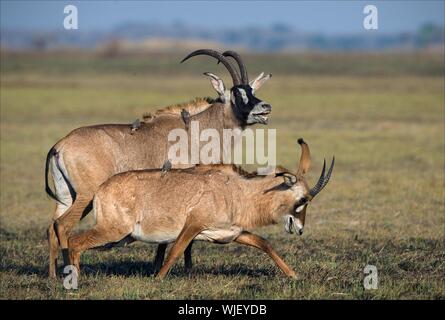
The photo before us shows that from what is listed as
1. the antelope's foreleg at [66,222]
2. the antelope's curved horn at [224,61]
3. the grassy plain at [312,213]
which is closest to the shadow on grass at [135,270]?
the grassy plain at [312,213]

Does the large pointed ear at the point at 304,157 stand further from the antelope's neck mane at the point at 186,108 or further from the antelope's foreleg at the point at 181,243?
the antelope's neck mane at the point at 186,108

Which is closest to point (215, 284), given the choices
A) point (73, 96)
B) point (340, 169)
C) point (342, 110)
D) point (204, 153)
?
point (204, 153)

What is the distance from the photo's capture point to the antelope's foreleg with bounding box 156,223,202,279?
9703mm

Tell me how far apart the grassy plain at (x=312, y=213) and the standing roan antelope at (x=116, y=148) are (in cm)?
70

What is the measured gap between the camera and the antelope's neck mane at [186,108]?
12.3m

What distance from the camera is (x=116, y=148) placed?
1162cm

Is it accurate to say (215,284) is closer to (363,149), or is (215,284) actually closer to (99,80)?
(363,149)

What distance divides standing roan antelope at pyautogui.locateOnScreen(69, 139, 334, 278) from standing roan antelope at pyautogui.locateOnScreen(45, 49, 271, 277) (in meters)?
0.90

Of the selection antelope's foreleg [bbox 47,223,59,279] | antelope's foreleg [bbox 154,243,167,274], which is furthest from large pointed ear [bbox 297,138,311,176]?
antelope's foreleg [bbox 47,223,59,279]

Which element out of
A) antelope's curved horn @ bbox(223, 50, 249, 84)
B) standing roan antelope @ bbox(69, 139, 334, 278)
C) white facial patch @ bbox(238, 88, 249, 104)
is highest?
antelope's curved horn @ bbox(223, 50, 249, 84)

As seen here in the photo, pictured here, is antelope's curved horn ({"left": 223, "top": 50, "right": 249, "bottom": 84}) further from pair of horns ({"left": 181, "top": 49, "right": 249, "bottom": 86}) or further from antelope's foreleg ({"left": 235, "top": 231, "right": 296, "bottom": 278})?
antelope's foreleg ({"left": 235, "top": 231, "right": 296, "bottom": 278})

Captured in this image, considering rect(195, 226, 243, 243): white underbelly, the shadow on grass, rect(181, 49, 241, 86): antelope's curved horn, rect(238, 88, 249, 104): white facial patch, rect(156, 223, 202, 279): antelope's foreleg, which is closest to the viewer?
rect(156, 223, 202, 279): antelope's foreleg

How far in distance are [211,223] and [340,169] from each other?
1366cm
